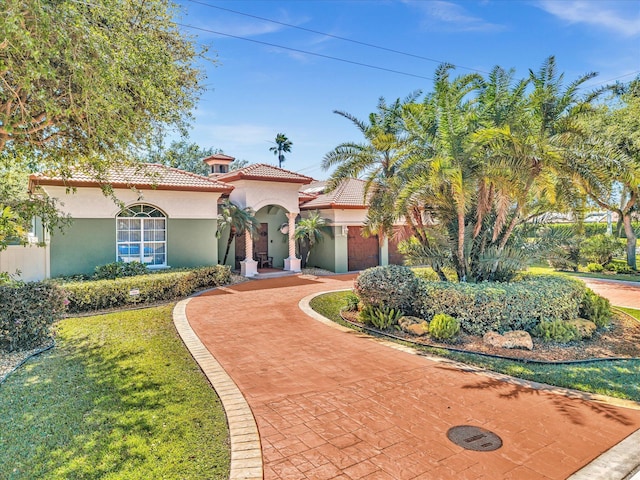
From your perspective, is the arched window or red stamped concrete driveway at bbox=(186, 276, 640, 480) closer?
red stamped concrete driveway at bbox=(186, 276, 640, 480)

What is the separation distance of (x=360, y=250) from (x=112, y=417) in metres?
19.8

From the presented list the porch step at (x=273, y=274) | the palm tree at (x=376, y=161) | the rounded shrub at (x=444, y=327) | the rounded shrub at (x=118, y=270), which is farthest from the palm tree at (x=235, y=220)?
the rounded shrub at (x=444, y=327)

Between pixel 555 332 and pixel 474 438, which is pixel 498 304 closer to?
pixel 555 332

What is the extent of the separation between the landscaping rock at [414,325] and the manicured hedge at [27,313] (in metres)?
8.87

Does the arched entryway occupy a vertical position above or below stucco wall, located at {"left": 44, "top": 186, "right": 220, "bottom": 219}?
below

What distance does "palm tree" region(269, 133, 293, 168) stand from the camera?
4791cm

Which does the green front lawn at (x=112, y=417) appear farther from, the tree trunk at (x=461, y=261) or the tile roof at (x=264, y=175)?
the tile roof at (x=264, y=175)

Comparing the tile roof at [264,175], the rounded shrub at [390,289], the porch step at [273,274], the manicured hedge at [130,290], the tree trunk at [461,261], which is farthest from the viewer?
the porch step at [273,274]

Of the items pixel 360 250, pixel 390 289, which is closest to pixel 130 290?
pixel 390 289

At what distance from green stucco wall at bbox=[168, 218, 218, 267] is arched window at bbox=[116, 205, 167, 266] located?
12.3 inches

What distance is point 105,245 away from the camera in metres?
16.9

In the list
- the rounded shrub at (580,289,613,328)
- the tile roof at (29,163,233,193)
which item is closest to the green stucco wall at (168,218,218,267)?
the tile roof at (29,163,233,193)

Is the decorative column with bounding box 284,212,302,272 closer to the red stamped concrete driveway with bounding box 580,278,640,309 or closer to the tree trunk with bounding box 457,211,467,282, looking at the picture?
the tree trunk with bounding box 457,211,467,282

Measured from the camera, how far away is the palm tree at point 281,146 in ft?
157
